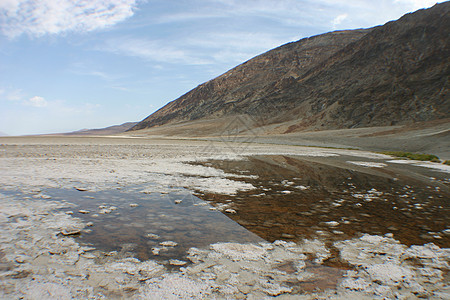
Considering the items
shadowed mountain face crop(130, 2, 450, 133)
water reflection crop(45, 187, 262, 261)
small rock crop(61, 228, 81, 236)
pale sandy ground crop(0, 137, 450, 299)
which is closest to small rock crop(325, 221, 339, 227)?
pale sandy ground crop(0, 137, 450, 299)

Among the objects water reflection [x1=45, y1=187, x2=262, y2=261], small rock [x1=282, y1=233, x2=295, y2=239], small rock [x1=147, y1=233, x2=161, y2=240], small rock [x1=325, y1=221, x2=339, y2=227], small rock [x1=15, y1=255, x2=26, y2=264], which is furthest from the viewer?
small rock [x1=325, y1=221, x2=339, y2=227]

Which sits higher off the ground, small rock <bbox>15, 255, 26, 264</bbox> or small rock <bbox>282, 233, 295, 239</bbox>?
small rock <bbox>15, 255, 26, 264</bbox>

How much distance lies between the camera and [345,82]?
72312mm

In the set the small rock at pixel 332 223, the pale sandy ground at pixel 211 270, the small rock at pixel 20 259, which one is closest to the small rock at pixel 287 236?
the pale sandy ground at pixel 211 270

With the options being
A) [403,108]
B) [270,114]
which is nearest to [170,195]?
[403,108]

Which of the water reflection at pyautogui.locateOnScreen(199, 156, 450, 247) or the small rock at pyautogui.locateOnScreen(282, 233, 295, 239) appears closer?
the small rock at pyautogui.locateOnScreen(282, 233, 295, 239)

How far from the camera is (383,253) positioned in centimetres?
339

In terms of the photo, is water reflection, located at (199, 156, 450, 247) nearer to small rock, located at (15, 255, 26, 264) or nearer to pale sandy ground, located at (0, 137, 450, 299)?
pale sandy ground, located at (0, 137, 450, 299)

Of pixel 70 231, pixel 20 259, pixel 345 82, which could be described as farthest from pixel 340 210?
pixel 345 82

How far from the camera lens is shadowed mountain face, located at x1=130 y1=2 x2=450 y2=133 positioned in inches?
2295

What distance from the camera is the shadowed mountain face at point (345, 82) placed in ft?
191

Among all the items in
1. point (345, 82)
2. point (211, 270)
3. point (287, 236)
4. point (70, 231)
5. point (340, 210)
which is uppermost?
point (345, 82)

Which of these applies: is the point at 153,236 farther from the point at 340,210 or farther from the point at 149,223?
the point at 340,210

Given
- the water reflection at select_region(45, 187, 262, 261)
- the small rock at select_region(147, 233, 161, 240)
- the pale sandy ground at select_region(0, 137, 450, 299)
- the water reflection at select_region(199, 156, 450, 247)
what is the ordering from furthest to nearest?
1. the water reflection at select_region(199, 156, 450, 247)
2. the small rock at select_region(147, 233, 161, 240)
3. the water reflection at select_region(45, 187, 262, 261)
4. the pale sandy ground at select_region(0, 137, 450, 299)
